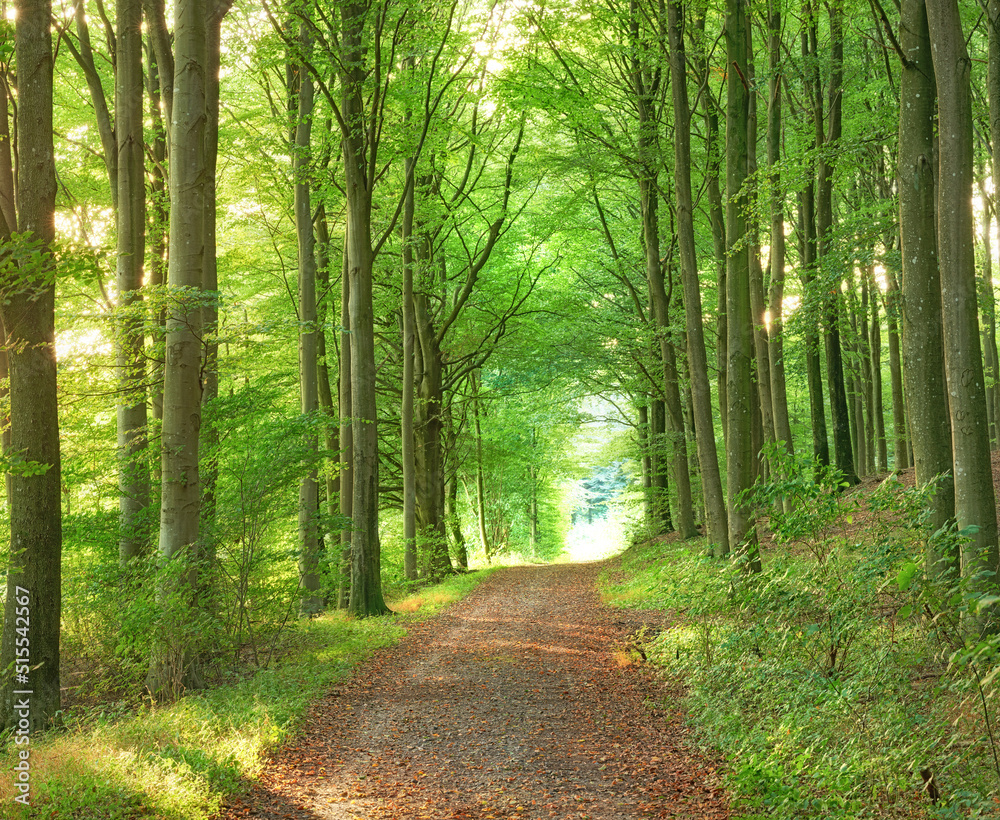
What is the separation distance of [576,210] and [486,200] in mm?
2703

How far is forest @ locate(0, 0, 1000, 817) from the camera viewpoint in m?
5.93

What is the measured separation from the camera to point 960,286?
5719 millimetres

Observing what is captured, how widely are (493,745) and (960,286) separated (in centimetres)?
527

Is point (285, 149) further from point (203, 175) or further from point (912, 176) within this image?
point (912, 176)

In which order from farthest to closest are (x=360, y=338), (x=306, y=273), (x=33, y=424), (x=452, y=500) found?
(x=452, y=500) → (x=306, y=273) → (x=360, y=338) → (x=33, y=424)

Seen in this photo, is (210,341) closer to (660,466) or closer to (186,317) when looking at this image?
(186,317)

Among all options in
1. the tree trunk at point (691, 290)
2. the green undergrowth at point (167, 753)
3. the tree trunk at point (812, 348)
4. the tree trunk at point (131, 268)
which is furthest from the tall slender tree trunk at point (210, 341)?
the tree trunk at point (812, 348)

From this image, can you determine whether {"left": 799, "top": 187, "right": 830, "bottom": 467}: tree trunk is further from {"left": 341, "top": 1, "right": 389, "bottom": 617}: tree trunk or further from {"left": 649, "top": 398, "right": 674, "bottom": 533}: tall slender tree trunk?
{"left": 341, "top": 1, "right": 389, "bottom": 617}: tree trunk

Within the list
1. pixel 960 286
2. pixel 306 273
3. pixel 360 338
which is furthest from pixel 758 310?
pixel 306 273

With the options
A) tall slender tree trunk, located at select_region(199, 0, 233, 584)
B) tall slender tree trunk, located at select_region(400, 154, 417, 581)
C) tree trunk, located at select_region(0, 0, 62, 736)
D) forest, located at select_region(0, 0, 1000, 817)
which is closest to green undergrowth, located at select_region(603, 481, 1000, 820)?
forest, located at select_region(0, 0, 1000, 817)

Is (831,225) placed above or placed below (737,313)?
above

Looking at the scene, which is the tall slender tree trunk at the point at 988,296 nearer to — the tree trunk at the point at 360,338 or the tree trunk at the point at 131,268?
the tree trunk at the point at 360,338

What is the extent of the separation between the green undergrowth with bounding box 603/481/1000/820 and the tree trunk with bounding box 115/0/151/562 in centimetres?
650

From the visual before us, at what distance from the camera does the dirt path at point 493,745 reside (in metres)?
4.80
